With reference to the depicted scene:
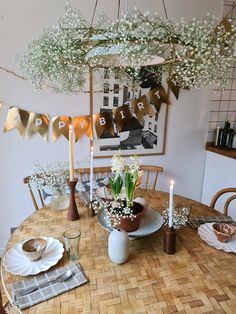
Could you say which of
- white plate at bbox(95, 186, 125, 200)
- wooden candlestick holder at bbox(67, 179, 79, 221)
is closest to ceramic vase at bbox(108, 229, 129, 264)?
wooden candlestick holder at bbox(67, 179, 79, 221)

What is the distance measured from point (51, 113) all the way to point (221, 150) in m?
1.78

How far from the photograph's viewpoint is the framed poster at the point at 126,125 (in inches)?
96.9

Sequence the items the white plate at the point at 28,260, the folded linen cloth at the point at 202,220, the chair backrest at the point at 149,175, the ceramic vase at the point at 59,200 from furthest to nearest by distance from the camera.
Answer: the chair backrest at the point at 149,175
the ceramic vase at the point at 59,200
the folded linen cloth at the point at 202,220
the white plate at the point at 28,260

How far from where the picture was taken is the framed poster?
2461mm

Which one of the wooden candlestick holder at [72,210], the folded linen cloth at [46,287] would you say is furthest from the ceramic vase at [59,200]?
the folded linen cloth at [46,287]

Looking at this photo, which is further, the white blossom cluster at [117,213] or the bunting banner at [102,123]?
the bunting banner at [102,123]

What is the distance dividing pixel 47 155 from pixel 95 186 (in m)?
0.65

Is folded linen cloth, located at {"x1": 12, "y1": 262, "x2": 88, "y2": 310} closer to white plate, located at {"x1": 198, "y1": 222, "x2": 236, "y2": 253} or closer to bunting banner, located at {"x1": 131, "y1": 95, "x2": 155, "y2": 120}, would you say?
white plate, located at {"x1": 198, "y1": 222, "x2": 236, "y2": 253}

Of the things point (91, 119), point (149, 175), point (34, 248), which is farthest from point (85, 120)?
point (34, 248)

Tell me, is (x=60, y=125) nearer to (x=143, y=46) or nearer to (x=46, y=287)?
(x=143, y=46)

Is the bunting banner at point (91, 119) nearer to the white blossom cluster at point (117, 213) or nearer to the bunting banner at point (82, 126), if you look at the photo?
the bunting banner at point (82, 126)

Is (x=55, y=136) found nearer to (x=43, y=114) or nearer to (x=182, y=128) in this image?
(x=43, y=114)

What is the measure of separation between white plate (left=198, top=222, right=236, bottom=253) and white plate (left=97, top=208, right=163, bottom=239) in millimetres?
238

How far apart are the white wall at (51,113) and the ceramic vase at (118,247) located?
A: 1.48 meters
